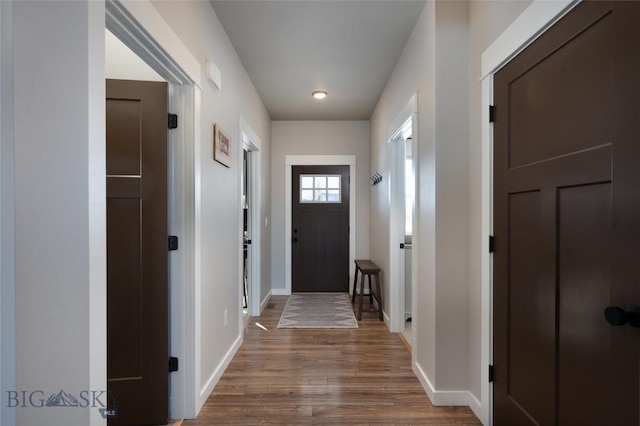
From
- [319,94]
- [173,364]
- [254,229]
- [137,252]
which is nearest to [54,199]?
[137,252]

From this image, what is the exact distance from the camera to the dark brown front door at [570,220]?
104cm

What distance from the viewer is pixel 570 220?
4.17 feet

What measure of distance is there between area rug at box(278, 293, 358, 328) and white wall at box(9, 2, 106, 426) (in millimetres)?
2723

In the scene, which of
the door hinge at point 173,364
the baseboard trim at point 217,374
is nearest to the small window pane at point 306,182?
→ the baseboard trim at point 217,374

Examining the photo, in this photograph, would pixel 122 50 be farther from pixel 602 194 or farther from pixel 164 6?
pixel 602 194

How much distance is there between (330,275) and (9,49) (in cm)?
459

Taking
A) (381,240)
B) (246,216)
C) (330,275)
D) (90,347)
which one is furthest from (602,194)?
(330,275)

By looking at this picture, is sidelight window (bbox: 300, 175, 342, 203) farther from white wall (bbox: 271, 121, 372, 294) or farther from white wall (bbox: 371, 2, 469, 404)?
white wall (bbox: 371, 2, 469, 404)

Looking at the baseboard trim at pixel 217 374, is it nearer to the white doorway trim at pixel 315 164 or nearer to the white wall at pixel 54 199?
the white wall at pixel 54 199

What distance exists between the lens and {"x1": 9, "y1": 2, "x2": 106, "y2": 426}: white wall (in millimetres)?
1012

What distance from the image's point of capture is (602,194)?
113 cm

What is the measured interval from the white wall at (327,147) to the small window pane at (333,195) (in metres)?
0.31

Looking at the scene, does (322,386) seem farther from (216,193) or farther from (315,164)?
(315,164)

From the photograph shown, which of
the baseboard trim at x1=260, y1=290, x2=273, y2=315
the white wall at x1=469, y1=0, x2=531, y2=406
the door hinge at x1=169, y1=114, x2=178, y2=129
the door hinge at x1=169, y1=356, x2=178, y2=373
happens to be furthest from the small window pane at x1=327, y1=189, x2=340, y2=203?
the door hinge at x1=169, y1=356, x2=178, y2=373
